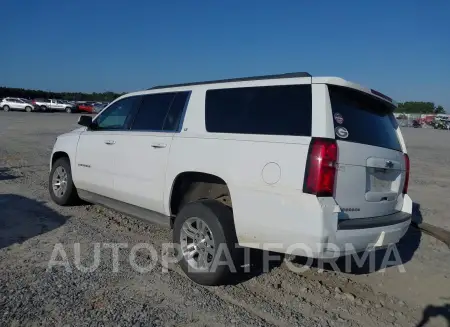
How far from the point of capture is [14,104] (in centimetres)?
4794

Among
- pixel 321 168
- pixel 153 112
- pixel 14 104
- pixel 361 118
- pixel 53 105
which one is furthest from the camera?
pixel 53 105

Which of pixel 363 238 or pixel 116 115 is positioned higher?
pixel 116 115

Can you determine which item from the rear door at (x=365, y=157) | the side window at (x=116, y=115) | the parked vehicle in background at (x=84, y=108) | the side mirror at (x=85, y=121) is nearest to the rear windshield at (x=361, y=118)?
the rear door at (x=365, y=157)

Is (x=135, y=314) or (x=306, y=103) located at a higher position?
(x=306, y=103)

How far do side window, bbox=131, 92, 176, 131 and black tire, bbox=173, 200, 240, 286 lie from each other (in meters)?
1.22

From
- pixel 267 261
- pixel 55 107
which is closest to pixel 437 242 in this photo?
pixel 267 261

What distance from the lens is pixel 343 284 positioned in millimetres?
4137

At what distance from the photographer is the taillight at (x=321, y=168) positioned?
312 centimetres

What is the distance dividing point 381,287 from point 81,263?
123 inches

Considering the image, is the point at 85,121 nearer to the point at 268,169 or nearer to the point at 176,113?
the point at 176,113

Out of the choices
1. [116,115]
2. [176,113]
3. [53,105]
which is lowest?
[53,105]

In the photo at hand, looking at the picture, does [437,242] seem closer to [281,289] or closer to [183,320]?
[281,289]

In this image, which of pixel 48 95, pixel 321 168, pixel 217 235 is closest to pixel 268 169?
pixel 321 168

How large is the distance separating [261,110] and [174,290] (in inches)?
73.0
